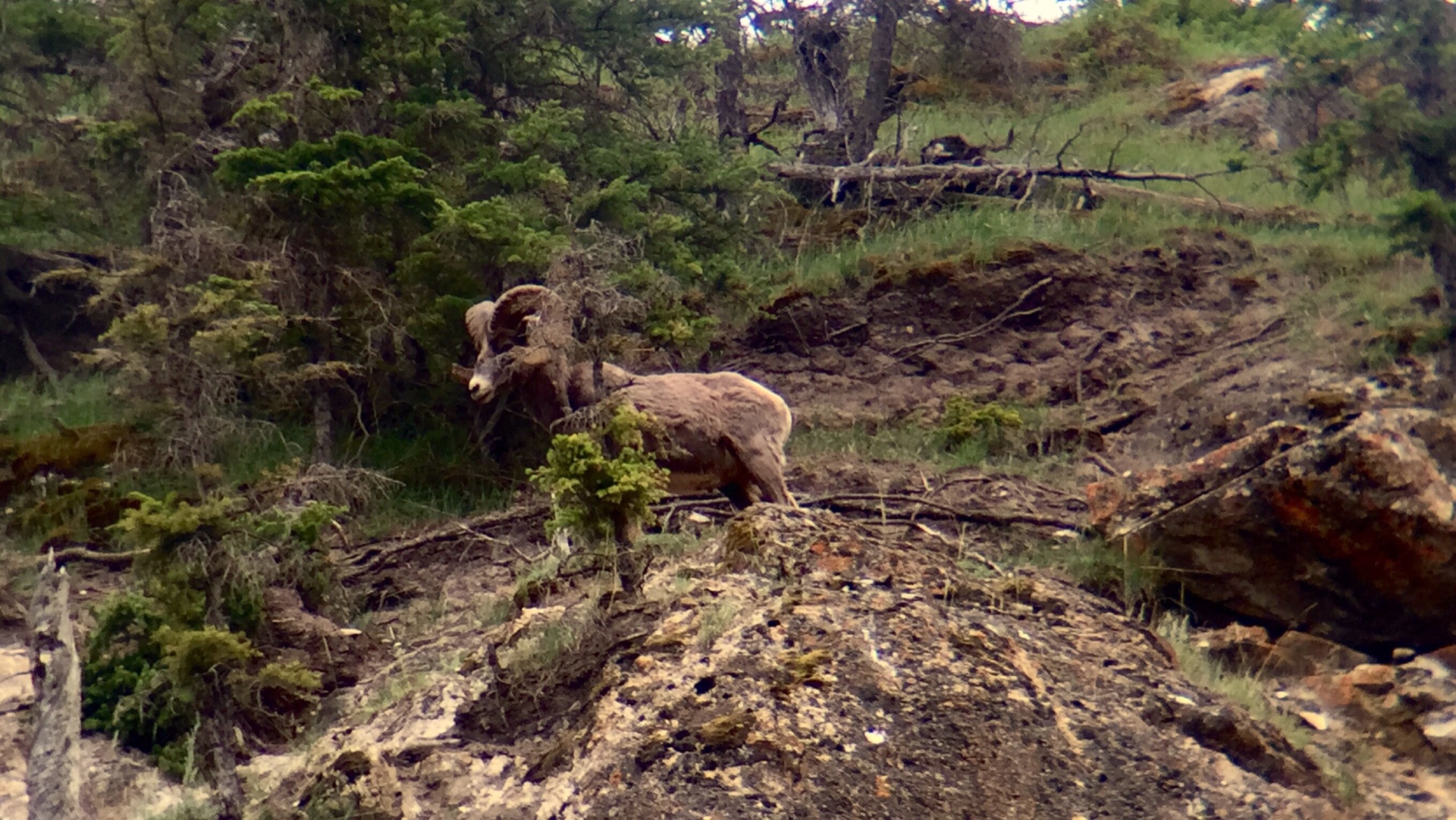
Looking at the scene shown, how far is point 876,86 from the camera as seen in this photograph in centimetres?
1529

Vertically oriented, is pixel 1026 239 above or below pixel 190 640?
above

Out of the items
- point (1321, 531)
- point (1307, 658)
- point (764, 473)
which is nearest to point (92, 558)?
point (764, 473)

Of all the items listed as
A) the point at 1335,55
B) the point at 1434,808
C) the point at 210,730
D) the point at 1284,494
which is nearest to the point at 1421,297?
the point at 1335,55

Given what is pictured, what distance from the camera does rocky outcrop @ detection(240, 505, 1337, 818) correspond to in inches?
150

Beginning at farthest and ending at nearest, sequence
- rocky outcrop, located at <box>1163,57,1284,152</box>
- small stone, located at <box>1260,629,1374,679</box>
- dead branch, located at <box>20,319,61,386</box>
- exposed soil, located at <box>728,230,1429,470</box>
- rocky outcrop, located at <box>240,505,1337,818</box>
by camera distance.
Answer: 1. rocky outcrop, located at <box>1163,57,1284,152</box>
2. dead branch, located at <box>20,319,61,386</box>
3. exposed soil, located at <box>728,230,1429,470</box>
4. small stone, located at <box>1260,629,1374,679</box>
5. rocky outcrop, located at <box>240,505,1337,818</box>

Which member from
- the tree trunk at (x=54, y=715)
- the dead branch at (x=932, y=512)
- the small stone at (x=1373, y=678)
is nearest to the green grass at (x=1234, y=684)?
the small stone at (x=1373, y=678)

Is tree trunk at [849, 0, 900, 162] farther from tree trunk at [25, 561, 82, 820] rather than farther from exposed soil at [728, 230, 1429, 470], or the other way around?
tree trunk at [25, 561, 82, 820]

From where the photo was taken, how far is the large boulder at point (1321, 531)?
585 cm

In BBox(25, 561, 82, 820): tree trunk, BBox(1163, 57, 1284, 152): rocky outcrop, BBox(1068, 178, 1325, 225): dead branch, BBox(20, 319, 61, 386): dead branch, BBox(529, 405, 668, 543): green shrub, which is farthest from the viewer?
BBox(1163, 57, 1284, 152): rocky outcrop

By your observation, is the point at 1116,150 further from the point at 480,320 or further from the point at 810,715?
the point at 810,715

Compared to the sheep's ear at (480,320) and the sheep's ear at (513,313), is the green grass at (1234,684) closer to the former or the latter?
the sheep's ear at (513,313)

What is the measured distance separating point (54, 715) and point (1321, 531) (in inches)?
222

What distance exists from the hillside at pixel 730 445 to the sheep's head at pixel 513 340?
8 cm

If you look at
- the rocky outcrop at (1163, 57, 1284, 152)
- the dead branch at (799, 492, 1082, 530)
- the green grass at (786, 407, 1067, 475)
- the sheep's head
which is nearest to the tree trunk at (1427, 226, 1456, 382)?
the green grass at (786, 407, 1067, 475)
